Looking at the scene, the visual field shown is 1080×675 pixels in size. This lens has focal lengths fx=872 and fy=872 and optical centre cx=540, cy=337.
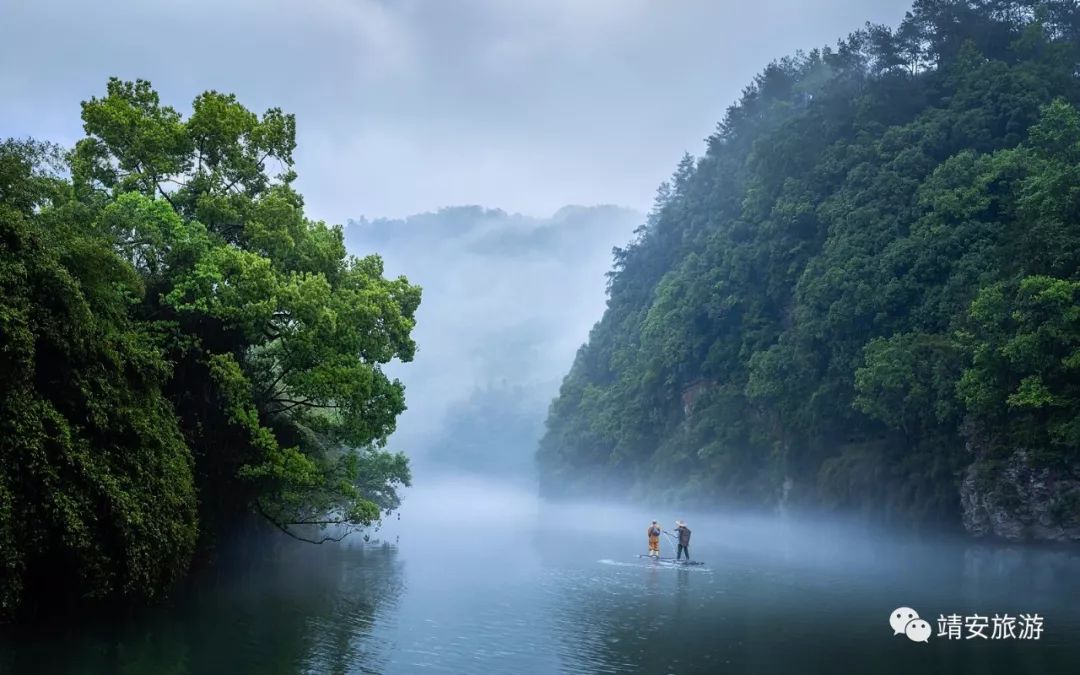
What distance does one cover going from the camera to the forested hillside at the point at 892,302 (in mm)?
40906

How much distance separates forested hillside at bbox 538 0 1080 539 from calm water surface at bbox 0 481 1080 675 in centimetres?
577

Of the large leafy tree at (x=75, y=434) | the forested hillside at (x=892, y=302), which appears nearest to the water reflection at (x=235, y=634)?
the large leafy tree at (x=75, y=434)

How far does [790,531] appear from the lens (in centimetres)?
6228

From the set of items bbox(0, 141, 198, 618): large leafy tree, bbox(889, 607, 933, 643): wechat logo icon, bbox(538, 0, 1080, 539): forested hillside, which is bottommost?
bbox(889, 607, 933, 643): wechat logo icon

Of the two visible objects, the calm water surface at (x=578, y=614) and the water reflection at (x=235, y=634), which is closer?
the water reflection at (x=235, y=634)

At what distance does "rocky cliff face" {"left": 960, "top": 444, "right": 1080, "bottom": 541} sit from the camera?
127 ft

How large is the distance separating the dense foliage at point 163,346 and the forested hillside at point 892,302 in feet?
95.6

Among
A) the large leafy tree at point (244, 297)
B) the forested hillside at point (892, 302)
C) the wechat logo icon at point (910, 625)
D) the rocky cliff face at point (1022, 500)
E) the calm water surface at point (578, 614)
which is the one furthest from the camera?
the forested hillside at point (892, 302)

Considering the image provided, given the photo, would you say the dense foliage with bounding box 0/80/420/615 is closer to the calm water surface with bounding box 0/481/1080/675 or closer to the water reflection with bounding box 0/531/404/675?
the water reflection with bounding box 0/531/404/675

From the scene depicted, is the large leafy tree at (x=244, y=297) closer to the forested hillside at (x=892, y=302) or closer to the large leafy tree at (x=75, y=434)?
the large leafy tree at (x=75, y=434)

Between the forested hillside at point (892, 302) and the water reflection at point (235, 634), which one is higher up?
the forested hillside at point (892, 302)

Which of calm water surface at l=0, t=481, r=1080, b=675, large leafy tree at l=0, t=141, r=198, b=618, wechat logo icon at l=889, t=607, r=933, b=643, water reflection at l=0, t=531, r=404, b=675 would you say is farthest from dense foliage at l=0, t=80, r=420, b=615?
wechat logo icon at l=889, t=607, r=933, b=643

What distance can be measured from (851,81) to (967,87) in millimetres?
16649

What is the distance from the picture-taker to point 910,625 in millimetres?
23031
